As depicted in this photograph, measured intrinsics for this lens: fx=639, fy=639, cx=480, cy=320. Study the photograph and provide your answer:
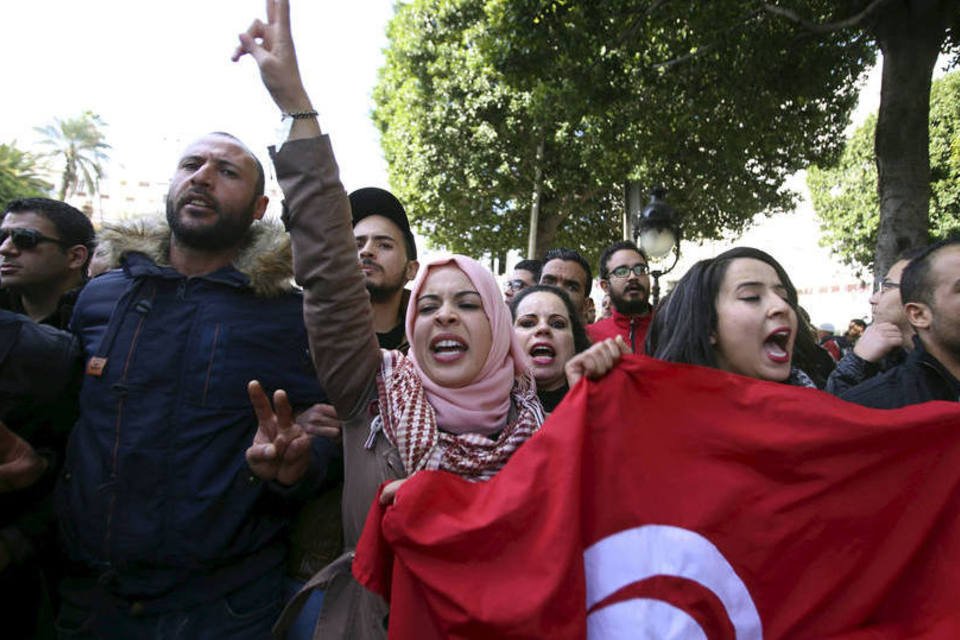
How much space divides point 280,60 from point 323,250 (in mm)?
609

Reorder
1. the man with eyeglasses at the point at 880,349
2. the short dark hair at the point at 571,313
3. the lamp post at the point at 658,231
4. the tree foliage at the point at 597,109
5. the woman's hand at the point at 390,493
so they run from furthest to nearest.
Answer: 1. the tree foliage at the point at 597,109
2. the lamp post at the point at 658,231
3. the man with eyeglasses at the point at 880,349
4. the short dark hair at the point at 571,313
5. the woman's hand at the point at 390,493

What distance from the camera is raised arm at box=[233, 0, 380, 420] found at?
1838mm

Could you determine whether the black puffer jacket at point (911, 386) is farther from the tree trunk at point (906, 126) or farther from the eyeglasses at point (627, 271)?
the tree trunk at point (906, 126)

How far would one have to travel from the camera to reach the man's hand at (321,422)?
2.05m

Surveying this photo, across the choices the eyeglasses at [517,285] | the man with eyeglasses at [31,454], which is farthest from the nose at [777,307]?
the eyeglasses at [517,285]

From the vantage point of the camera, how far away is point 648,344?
8.39 ft

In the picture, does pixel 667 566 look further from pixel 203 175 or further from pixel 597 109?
pixel 597 109

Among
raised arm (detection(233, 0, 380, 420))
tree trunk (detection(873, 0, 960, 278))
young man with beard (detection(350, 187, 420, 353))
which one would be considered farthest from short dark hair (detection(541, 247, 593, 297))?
tree trunk (detection(873, 0, 960, 278))

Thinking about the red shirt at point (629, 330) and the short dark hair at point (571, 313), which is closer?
the short dark hair at point (571, 313)

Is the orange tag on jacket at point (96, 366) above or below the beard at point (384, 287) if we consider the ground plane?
below

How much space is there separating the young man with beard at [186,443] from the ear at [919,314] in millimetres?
2322

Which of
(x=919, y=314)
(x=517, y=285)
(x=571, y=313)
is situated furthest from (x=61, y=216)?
(x=919, y=314)

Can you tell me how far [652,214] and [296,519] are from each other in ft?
21.1

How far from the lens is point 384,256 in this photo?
111 inches
